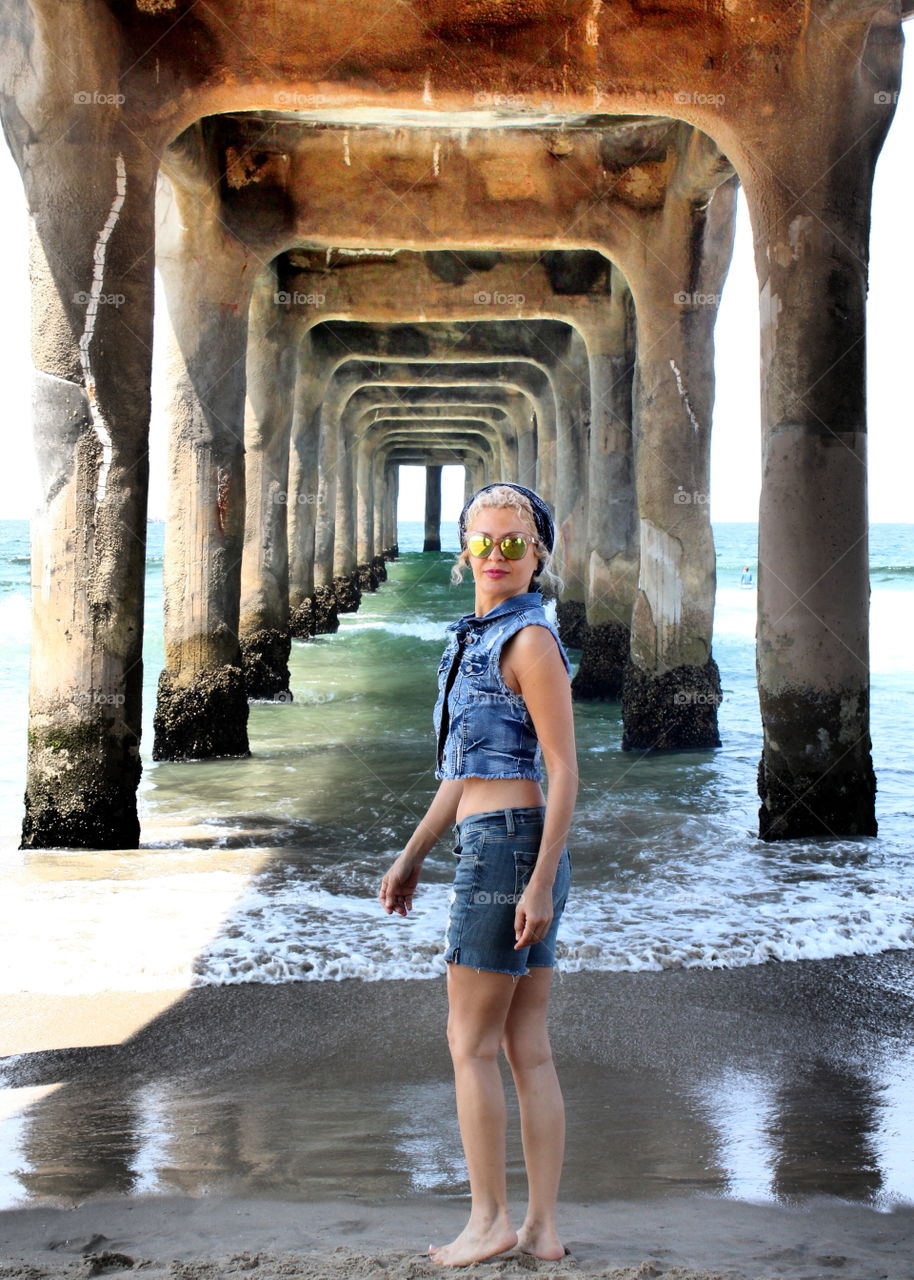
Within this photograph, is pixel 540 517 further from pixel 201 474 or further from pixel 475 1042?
pixel 201 474

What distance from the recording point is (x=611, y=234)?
35.5 feet

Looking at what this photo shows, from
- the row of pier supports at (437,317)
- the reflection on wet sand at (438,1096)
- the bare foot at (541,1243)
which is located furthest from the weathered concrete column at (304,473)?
the bare foot at (541,1243)

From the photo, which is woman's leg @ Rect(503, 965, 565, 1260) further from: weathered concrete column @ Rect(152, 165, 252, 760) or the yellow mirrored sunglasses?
weathered concrete column @ Rect(152, 165, 252, 760)

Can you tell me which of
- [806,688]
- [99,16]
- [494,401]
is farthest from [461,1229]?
[494,401]

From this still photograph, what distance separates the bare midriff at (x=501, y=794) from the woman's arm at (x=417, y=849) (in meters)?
0.10

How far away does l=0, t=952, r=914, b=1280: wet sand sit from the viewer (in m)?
2.60

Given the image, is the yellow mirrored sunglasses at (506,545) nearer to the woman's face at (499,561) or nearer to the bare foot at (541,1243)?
the woman's face at (499,561)

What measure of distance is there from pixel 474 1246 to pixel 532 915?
67cm

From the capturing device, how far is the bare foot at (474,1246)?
2465mm

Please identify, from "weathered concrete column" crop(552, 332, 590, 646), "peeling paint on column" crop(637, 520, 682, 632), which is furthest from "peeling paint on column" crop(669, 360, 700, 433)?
"weathered concrete column" crop(552, 332, 590, 646)

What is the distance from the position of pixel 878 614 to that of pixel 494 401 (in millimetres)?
12686

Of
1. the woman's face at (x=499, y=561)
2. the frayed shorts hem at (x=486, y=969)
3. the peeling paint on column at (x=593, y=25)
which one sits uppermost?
the peeling paint on column at (x=593, y=25)

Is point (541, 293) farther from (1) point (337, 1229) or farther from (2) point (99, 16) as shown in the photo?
(1) point (337, 1229)

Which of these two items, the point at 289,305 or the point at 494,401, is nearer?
the point at 289,305
